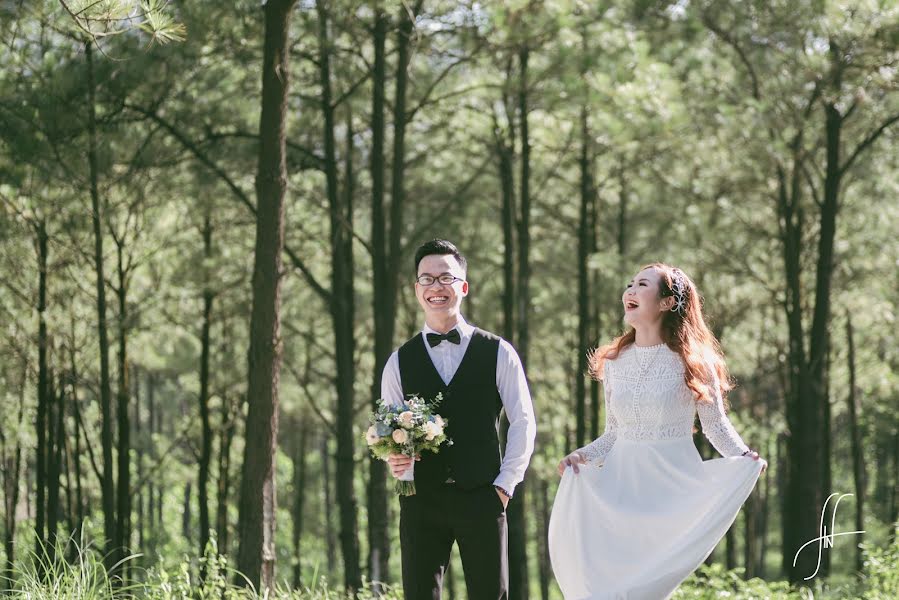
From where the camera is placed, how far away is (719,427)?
4.82 metres

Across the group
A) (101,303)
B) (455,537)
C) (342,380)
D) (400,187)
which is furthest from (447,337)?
(101,303)

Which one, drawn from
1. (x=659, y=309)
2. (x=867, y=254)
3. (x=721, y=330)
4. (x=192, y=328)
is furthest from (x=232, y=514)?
(x=659, y=309)

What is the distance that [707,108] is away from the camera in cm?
1306

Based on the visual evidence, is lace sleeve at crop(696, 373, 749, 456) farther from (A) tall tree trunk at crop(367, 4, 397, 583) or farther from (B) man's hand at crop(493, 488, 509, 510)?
(A) tall tree trunk at crop(367, 4, 397, 583)

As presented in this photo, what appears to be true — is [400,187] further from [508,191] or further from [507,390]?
[507,390]

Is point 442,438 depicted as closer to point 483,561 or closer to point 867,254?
point 483,561

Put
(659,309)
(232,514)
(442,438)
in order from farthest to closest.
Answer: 1. (232,514)
2. (659,309)
3. (442,438)

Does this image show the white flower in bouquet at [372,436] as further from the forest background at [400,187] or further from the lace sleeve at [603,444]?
the forest background at [400,187]

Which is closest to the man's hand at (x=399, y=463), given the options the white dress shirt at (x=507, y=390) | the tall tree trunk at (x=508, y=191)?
the white dress shirt at (x=507, y=390)

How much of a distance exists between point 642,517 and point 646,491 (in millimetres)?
150

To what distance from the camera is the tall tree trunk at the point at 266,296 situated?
638cm

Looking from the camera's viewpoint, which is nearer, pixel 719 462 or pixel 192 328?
pixel 719 462

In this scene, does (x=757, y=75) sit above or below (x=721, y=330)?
above

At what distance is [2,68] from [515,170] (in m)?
7.99
